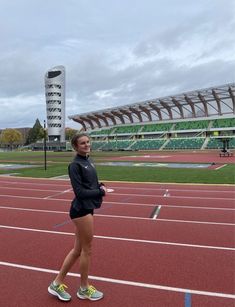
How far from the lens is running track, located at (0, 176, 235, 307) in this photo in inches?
178

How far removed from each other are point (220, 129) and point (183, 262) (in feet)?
282

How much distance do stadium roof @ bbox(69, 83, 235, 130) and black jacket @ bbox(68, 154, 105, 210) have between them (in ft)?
231

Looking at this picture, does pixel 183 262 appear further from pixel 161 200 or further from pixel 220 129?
pixel 220 129

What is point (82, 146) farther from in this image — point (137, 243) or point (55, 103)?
point (55, 103)

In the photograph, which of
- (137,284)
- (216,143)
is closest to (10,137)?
(216,143)

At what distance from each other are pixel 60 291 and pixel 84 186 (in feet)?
4.53

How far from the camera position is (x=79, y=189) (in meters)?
4.17

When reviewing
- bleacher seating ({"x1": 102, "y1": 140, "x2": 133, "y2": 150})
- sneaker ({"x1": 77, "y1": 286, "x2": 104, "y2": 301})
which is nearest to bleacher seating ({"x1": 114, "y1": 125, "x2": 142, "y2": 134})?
bleacher seating ({"x1": 102, "y1": 140, "x2": 133, "y2": 150})

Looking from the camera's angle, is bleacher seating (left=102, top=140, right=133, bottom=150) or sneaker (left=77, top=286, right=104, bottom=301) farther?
bleacher seating (left=102, top=140, right=133, bottom=150)

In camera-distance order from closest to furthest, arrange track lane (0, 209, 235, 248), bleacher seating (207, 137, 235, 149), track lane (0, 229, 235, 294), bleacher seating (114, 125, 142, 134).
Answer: track lane (0, 229, 235, 294) < track lane (0, 209, 235, 248) < bleacher seating (207, 137, 235, 149) < bleacher seating (114, 125, 142, 134)

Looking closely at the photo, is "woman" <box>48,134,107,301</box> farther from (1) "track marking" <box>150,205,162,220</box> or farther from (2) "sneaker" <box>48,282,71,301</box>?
(1) "track marking" <box>150,205,162,220</box>

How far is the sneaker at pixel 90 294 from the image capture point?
4.37 meters

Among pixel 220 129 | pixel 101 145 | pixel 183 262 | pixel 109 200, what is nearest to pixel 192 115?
pixel 220 129

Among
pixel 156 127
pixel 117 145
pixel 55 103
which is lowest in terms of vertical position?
pixel 117 145
